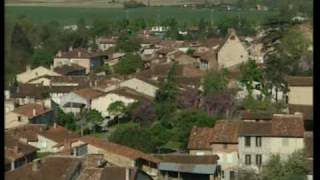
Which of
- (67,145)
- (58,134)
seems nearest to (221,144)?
(67,145)

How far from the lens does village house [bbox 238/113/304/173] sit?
13.4ft

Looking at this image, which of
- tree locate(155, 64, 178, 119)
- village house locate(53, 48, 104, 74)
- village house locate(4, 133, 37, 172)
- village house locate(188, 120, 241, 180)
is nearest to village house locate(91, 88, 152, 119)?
tree locate(155, 64, 178, 119)

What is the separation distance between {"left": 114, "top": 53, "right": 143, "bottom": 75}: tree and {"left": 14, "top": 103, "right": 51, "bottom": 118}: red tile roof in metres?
2.39

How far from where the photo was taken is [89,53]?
963 cm

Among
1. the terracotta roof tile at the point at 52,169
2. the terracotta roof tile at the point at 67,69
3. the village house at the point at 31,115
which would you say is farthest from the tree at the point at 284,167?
the terracotta roof tile at the point at 67,69

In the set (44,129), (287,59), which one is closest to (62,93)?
(44,129)

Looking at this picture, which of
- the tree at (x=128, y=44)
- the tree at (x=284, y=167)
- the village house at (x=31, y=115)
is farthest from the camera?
the tree at (x=128, y=44)

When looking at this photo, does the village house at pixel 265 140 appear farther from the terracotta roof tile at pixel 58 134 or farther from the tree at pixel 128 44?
the tree at pixel 128 44

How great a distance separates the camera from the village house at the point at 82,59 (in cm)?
837

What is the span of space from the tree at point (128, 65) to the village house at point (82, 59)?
432 millimetres

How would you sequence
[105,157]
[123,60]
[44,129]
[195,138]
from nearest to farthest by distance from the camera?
[105,157] < [195,138] < [44,129] < [123,60]

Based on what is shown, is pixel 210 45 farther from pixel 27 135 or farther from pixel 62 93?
pixel 27 135

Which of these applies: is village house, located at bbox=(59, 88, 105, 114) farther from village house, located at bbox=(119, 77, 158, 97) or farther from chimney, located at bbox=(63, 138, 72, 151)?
chimney, located at bbox=(63, 138, 72, 151)

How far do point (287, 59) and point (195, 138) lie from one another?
143 centimetres
